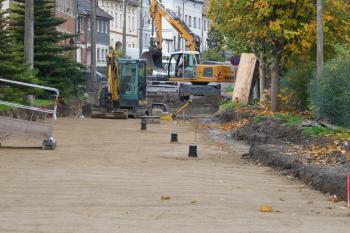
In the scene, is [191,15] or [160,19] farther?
[191,15]

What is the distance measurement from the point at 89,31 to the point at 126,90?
48.0 meters

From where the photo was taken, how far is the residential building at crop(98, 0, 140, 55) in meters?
106

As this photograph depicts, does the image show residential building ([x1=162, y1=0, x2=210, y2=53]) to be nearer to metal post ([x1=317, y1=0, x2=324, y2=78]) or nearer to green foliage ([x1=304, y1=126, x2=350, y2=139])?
metal post ([x1=317, y1=0, x2=324, y2=78])

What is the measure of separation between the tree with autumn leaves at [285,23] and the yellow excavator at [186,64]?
25.3 meters

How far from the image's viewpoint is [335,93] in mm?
25875

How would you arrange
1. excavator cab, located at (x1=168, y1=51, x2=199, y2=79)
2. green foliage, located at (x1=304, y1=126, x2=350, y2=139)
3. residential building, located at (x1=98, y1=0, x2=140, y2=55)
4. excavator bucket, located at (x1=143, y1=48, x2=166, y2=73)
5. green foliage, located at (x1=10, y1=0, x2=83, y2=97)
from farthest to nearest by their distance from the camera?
residential building, located at (x1=98, y1=0, x2=140, y2=55) → excavator bucket, located at (x1=143, y1=48, x2=166, y2=73) → excavator cab, located at (x1=168, y1=51, x2=199, y2=79) → green foliage, located at (x1=10, y1=0, x2=83, y2=97) → green foliage, located at (x1=304, y1=126, x2=350, y2=139)

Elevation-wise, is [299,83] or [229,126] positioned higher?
[299,83]

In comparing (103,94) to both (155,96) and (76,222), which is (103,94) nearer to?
(155,96)

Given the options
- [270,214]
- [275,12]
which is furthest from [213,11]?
[270,214]

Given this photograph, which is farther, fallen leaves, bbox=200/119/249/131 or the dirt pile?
fallen leaves, bbox=200/119/249/131

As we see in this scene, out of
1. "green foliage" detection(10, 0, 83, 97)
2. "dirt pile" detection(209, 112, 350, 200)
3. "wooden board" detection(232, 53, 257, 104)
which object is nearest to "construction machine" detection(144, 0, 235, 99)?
"wooden board" detection(232, 53, 257, 104)

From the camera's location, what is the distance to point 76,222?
12031 millimetres

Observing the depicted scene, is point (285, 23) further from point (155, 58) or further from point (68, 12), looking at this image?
point (68, 12)

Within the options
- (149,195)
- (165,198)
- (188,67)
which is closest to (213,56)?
(188,67)
